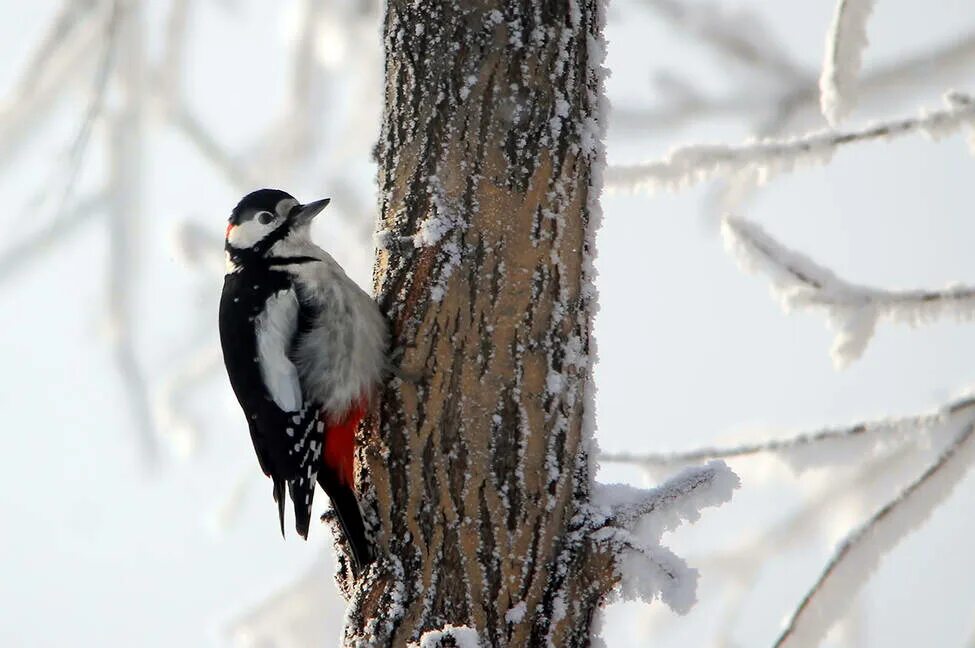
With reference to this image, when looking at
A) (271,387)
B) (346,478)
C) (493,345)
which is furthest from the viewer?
(271,387)

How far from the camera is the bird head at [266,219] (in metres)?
3.18

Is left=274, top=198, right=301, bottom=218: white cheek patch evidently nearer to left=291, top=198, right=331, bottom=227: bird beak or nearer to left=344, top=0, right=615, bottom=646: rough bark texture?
left=291, top=198, right=331, bottom=227: bird beak

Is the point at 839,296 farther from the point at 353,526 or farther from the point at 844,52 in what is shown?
the point at 353,526

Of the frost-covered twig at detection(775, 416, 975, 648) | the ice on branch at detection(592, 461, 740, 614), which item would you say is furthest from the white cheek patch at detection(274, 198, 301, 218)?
the frost-covered twig at detection(775, 416, 975, 648)

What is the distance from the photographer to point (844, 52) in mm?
1934

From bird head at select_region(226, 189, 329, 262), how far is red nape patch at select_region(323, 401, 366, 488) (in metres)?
0.80

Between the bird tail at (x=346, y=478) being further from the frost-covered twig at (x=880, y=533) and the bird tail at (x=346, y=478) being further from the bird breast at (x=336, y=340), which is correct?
the frost-covered twig at (x=880, y=533)

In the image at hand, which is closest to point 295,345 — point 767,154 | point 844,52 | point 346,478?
point 346,478

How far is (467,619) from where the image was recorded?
6.37 ft

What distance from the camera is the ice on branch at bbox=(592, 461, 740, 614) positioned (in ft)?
6.20

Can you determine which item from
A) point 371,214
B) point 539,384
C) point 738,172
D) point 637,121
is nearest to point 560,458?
point 539,384

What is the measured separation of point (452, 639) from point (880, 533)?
76 centimetres

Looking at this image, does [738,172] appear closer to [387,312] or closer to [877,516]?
[877,516]

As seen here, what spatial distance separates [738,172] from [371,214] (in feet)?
6.33
